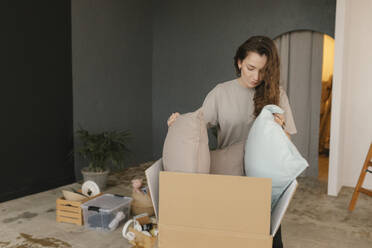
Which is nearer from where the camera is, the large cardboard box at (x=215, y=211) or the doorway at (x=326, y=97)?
the large cardboard box at (x=215, y=211)

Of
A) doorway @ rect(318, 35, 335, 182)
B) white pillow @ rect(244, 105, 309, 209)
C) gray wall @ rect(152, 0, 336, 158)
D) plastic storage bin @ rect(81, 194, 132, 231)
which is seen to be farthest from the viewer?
doorway @ rect(318, 35, 335, 182)

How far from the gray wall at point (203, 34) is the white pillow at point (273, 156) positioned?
3462mm

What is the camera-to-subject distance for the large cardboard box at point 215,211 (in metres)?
0.85

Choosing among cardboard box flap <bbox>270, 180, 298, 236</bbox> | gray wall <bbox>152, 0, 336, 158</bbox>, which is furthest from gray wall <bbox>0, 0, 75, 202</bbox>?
cardboard box flap <bbox>270, 180, 298, 236</bbox>

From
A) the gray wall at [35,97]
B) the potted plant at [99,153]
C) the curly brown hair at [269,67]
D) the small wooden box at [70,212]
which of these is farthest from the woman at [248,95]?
the gray wall at [35,97]

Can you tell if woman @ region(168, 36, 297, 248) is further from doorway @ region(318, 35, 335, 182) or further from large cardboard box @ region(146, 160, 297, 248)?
doorway @ region(318, 35, 335, 182)

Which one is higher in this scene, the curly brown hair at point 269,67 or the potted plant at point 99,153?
the curly brown hair at point 269,67

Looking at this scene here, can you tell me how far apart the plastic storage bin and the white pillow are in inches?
66.2

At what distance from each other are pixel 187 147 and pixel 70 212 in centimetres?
194

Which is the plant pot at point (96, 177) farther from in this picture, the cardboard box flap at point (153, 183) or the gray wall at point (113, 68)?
the cardboard box flap at point (153, 183)

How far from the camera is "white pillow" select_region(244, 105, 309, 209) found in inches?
38.0

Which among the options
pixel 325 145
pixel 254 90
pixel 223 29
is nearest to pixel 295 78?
pixel 223 29

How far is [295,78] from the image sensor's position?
14.0 feet

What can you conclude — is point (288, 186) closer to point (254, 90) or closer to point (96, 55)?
point (254, 90)
